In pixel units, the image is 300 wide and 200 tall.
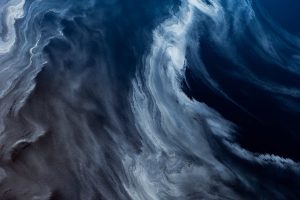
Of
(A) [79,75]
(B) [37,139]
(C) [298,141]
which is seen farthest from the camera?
(A) [79,75]

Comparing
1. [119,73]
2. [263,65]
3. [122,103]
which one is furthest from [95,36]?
[263,65]

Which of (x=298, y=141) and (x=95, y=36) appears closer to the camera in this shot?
(x=298, y=141)

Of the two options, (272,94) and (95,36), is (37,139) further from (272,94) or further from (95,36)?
(272,94)

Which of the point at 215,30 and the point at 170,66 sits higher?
the point at 215,30

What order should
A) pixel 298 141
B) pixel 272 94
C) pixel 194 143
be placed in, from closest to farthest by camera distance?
pixel 194 143, pixel 298 141, pixel 272 94

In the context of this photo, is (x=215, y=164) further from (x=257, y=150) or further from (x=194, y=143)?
(x=257, y=150)

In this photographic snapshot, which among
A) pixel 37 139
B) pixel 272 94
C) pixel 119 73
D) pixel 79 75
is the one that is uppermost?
pixel 272 94
